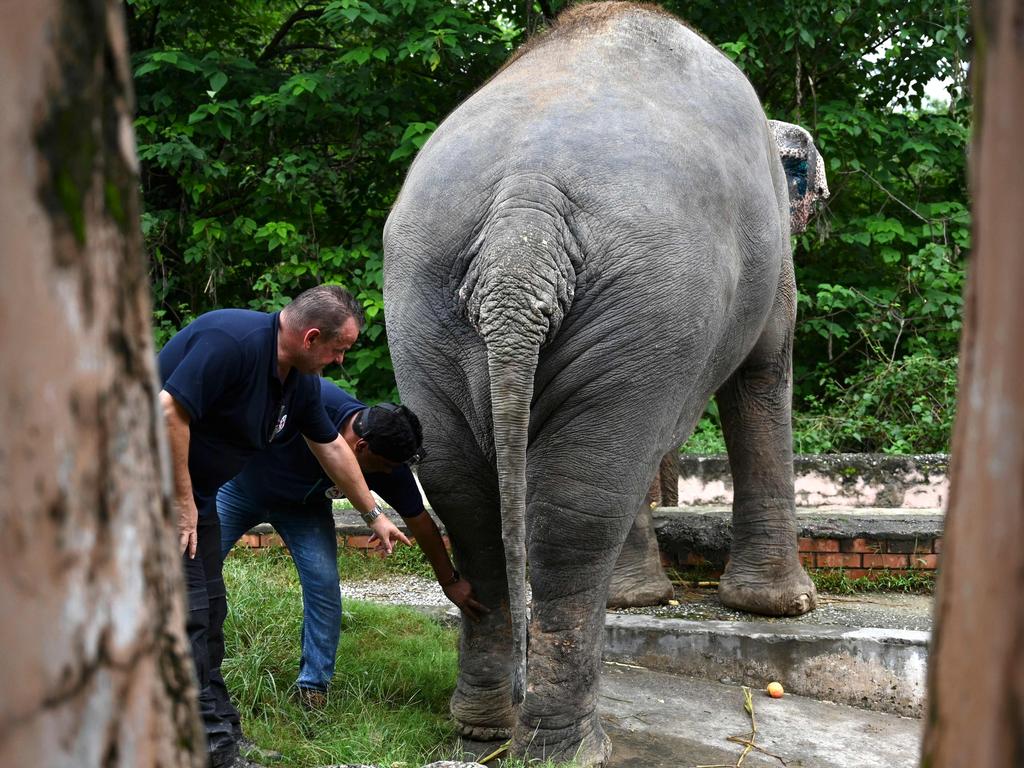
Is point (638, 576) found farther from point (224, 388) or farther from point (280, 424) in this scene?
point (224, 388)

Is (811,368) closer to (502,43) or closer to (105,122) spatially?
(502,43)

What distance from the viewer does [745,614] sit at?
205 inches

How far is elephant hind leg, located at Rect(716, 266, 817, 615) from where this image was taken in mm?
5129

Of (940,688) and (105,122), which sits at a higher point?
(105,122)

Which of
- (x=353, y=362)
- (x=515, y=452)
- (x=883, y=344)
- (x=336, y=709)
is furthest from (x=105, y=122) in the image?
(x=883, y=344)

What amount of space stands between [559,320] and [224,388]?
3.07ft

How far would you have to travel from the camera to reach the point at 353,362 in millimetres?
9328

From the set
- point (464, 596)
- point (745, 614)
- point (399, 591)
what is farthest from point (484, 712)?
point (399, 591)

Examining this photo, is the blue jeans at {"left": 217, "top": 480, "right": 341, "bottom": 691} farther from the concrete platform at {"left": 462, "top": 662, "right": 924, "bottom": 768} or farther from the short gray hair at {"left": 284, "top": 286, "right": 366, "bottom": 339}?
the short gray hair at {"left": 284, "top": 286, "right": 366, "bottom": 339}

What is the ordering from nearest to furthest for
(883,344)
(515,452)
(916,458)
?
(515,452) < (916,458) < (883,344)

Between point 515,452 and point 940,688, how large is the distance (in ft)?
6.78

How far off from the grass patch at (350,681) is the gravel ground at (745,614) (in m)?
0.52

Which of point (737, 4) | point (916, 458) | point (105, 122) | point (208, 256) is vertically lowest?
point (916, 458)

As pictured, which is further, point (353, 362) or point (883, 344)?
point (883, 344)
